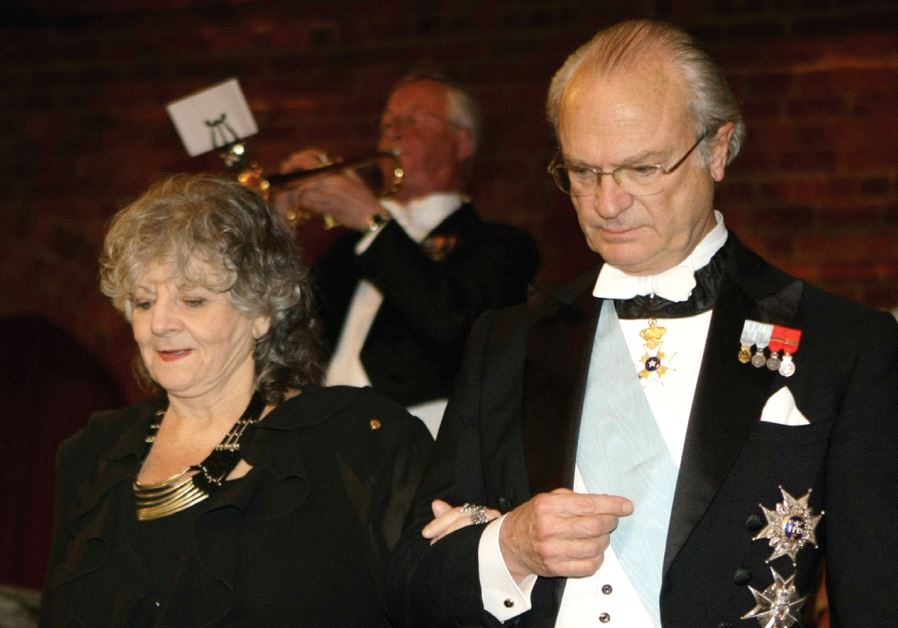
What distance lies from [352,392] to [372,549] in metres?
0.36

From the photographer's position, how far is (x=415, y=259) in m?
3.50

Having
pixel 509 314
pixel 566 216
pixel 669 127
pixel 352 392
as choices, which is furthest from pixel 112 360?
pixel 669 127

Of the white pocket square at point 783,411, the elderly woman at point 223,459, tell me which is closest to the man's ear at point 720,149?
the white pocket square at point 783,411

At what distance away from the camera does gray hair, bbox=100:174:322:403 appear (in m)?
2.82

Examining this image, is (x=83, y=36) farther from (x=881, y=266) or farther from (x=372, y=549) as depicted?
Answer: (x=372, y=549)

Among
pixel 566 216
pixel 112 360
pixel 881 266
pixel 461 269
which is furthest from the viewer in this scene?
pixel 112 360

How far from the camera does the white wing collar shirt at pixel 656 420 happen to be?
2188mm

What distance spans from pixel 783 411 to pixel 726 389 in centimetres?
9

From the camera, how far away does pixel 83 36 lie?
5.52 meters

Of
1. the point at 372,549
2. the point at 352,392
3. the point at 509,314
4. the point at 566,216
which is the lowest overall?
the point at 566,216

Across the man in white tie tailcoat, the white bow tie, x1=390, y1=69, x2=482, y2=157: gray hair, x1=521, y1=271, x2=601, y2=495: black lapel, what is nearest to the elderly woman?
the man in white tie tailcoat

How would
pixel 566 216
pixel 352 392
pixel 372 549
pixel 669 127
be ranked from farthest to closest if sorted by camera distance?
pixel 566 216
pixel 352 392
pixel 372 549
pixel 669 127

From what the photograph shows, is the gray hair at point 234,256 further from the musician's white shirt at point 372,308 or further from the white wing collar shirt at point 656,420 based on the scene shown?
the white wing collar shirt at point 656,420

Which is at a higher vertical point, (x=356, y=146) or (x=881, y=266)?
(x=356, y=146)
